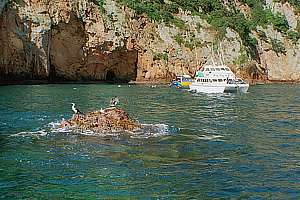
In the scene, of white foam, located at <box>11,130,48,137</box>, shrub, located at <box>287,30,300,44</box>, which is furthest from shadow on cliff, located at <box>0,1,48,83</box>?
shrub, located at <box>287,30,300,44</box>

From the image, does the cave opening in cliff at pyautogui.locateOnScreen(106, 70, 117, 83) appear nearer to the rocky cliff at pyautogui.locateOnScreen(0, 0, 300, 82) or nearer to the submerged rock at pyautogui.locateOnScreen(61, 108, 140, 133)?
the rocky cliff at pyautogui.locateOnScreen(0, 0, 300, 82)

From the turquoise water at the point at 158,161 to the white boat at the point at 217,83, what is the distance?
3061 cm

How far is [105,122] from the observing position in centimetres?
2275

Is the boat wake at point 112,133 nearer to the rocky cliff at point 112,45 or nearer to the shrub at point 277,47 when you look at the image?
the rocky cliff at point 112,45

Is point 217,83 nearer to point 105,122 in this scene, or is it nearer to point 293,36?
point 105,122

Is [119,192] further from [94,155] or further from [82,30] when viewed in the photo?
[82,30]

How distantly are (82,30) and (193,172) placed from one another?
60591mm

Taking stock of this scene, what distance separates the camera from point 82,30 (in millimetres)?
72875

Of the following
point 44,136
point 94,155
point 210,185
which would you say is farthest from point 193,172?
point 44,136

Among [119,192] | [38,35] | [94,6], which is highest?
[94,6]

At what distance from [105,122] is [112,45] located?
51.6 m

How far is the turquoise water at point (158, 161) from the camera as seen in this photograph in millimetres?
12805

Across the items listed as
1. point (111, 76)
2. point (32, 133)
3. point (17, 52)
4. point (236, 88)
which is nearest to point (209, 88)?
point (236, 88)

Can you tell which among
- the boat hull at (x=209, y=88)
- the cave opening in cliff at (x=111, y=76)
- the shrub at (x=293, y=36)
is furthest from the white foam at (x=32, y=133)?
the shrub at (x=293, y=36)
